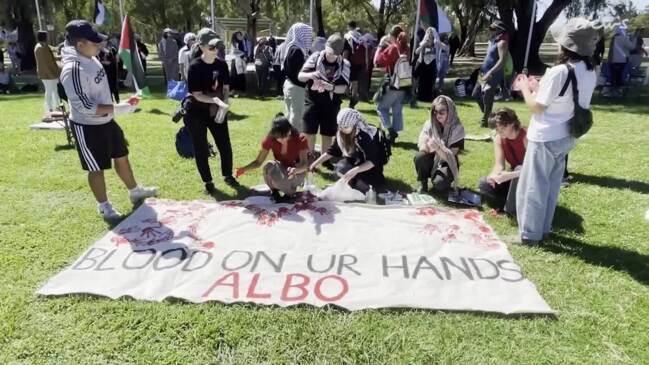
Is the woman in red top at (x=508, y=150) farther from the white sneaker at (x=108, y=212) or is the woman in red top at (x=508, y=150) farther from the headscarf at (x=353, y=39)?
the headscarf at (x=353, y=39)

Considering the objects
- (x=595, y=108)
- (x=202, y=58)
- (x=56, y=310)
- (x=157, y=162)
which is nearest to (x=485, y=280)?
(x=56, y=310)

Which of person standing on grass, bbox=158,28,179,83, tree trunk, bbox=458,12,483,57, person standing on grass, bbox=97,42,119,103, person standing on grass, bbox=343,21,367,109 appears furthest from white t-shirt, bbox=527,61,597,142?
tree trunk, bbox=458,12,483,57

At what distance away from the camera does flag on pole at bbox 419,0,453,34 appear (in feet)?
37.4

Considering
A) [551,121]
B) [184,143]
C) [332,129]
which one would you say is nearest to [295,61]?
[332,129]

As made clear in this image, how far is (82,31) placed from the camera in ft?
12.7

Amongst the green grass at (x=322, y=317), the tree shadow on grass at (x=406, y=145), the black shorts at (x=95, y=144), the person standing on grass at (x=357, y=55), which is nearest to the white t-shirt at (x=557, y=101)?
the green grass at (x=322, y=317)

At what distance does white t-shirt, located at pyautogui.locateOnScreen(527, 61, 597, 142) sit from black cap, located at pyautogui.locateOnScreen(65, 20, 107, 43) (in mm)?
3448

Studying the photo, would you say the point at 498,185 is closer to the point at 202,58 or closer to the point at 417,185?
the point at 417,185

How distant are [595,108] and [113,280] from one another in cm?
1067

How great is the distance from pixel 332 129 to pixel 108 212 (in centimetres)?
255

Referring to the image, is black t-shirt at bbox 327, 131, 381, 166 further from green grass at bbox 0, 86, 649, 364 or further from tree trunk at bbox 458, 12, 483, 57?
tree trunk at bbox 458, 12, 483, 57

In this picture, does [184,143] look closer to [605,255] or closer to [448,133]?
A: [448,133]

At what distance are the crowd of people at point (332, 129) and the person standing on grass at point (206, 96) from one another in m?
0.01

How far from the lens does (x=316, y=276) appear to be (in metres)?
3.41
